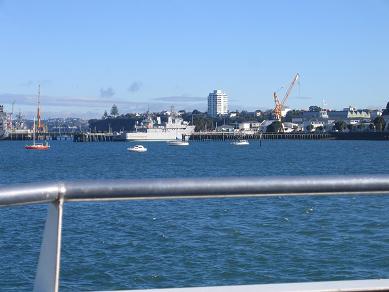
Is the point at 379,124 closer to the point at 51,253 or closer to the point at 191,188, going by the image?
the point at 191,188

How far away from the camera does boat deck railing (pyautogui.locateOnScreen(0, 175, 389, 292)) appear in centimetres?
251

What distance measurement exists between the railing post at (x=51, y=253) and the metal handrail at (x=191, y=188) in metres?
0.07

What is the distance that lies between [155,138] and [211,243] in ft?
581

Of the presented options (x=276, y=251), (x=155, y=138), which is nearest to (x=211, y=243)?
(x=276, y=251)

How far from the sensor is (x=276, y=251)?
7.38 m

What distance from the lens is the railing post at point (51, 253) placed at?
2539mm

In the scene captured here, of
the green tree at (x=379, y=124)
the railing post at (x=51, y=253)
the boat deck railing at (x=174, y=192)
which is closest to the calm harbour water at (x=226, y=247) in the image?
the boat deck railing at (x=174, y=192)

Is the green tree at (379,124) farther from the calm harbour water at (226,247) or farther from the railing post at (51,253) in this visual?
the railing post at (51,253)

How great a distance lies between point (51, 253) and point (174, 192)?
0.45 meters

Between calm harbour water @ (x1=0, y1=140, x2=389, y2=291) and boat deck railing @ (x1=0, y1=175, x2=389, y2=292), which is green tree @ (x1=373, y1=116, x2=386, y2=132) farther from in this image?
boat deck railing @ (x1=0, y1=175, x2=389, y2=292)

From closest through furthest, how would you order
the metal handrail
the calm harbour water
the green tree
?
the metal handrail < the calm harbour water < the green tree

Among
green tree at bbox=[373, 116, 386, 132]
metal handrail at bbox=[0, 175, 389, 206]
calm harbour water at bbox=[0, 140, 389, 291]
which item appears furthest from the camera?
green tree at bbox=[373, 116, 386, 132]

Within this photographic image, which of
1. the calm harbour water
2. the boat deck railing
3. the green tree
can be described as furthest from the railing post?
the green tree

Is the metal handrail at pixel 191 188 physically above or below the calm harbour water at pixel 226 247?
above
